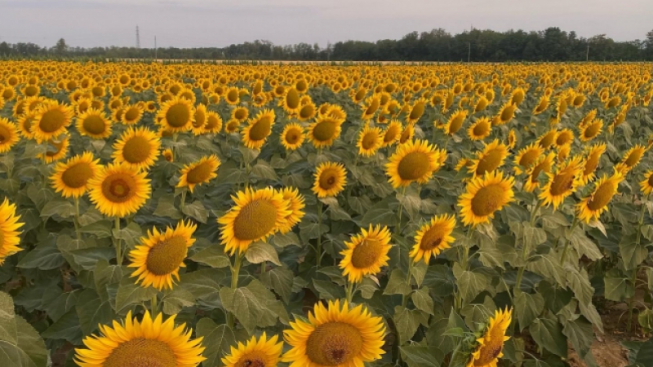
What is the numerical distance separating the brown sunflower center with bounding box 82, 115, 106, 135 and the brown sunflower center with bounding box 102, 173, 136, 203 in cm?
192

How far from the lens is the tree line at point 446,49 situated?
48094mm

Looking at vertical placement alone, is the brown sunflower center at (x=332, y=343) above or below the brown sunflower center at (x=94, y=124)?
below

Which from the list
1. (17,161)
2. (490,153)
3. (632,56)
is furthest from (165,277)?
(632,56)

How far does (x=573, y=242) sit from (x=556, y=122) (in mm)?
5005

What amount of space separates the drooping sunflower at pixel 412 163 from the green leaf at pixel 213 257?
1.66m

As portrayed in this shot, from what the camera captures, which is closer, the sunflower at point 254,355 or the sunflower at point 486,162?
the sunflower at point 254,355

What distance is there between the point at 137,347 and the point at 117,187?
5.38 ft

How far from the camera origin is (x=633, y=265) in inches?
158

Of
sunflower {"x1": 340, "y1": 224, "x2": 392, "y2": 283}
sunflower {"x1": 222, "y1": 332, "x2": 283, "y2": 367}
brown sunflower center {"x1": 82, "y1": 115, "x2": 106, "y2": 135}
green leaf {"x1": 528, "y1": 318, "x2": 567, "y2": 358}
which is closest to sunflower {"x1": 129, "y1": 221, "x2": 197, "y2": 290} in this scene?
sunflower {"x1": 222, "y1": 332, "x2": 283, "y2": 367}

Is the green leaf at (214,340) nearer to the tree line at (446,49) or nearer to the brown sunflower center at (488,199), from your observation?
the brown sunflower center at (488,199)

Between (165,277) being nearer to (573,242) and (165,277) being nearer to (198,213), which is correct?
(198,213)

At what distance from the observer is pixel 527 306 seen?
3279 mm

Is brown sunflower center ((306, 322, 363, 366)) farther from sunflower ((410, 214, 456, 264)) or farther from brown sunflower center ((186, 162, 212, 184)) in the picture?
brown sunflower center ((186, 162, 212, 184))

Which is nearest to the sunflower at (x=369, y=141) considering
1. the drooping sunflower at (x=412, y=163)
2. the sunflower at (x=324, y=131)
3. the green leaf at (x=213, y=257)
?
the sunflower at (x=324, y=131)
